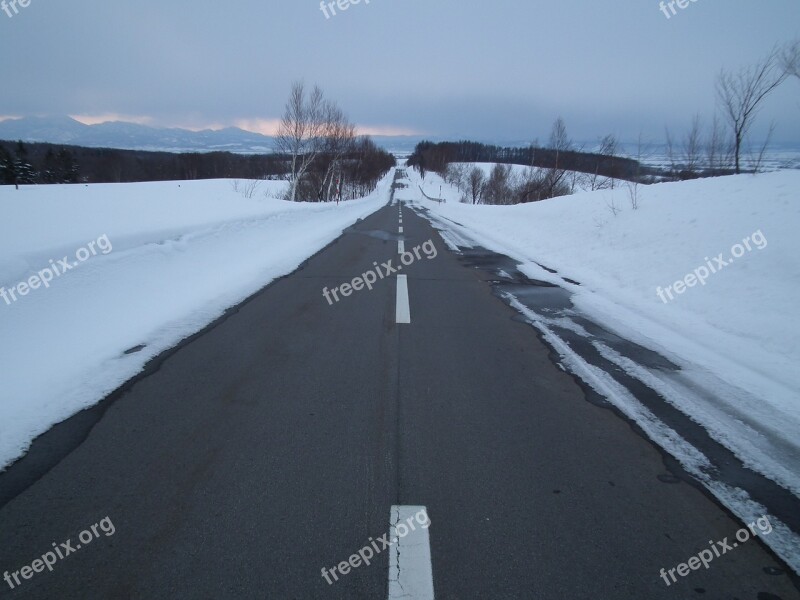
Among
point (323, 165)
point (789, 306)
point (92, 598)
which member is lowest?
point (92, 598)

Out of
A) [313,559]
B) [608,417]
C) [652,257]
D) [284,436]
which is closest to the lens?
[313,559]

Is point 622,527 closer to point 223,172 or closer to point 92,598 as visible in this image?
point 92,598

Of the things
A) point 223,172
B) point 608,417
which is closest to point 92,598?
point 608,417

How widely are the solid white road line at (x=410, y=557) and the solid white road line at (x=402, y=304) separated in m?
3.65

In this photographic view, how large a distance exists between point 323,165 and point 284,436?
4205 centimetres

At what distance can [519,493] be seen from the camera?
256 cm
